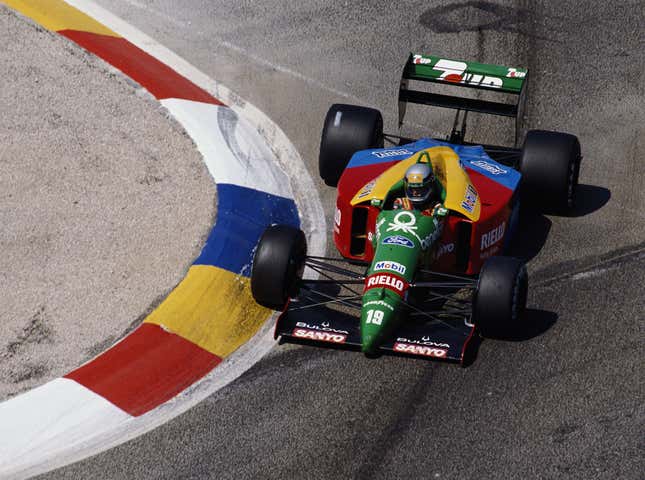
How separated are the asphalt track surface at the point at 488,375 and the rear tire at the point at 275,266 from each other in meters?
0.49

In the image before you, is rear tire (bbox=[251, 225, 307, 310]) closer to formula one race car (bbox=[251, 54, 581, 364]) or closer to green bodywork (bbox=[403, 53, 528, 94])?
formula one race car (bbox=[251, 54, 581, 364])

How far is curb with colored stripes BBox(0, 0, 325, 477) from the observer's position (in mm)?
8188

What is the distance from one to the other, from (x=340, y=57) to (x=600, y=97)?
3.08m

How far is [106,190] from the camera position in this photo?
1085cm

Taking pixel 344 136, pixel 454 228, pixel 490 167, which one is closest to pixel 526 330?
pixel 454 228

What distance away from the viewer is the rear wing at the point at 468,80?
10797mm

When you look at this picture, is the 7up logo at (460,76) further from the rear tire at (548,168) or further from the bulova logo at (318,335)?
the bulova logo at (318,335)

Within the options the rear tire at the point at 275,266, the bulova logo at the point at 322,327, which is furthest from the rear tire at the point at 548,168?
the bulova logo at the point at 322,327

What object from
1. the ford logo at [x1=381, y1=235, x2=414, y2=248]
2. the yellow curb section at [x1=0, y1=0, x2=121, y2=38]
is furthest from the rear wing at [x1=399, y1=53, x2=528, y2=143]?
the yellow curb section at [x1=0, y1=0, x2=121, y2=38]

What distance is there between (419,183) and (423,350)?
1502 millimetres

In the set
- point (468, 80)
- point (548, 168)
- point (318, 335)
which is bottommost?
point (318, 335)

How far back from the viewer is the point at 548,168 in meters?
10.2

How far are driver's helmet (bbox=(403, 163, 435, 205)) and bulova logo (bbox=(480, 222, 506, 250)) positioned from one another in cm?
59

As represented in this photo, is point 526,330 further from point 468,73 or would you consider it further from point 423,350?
point 468,73
